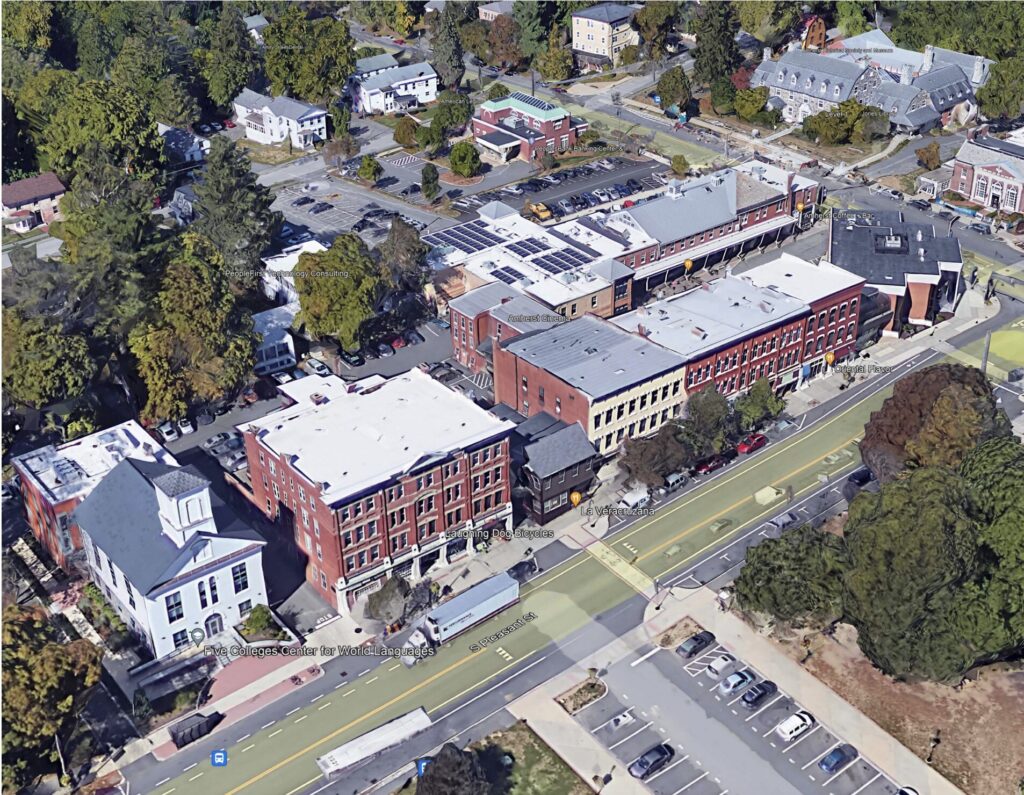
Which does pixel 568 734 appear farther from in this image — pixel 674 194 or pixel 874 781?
pixel 674 194

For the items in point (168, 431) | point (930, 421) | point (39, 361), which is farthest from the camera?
point (168, 431)

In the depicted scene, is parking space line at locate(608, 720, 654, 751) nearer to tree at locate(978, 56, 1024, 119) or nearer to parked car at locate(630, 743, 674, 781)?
parked car at locate(630, 743, 674, 781)

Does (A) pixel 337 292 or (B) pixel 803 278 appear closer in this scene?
(A) pixel 337 292

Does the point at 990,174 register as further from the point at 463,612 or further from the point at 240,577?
the point at 240,577

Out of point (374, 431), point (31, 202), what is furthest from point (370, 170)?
point (374, 431)

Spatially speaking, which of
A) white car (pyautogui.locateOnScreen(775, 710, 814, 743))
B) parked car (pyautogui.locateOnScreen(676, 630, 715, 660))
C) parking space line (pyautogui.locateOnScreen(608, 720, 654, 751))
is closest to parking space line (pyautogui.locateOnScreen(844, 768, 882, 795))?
white car (pyautogui.locateOnScreen(775, 710, 814, 743))

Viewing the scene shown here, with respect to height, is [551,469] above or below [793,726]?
above

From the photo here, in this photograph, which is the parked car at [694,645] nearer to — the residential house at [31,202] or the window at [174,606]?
the window at [174,606]
